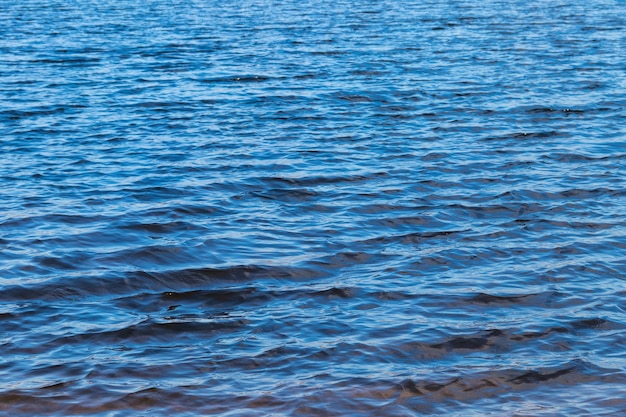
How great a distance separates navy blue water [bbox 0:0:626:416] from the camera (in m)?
8.52

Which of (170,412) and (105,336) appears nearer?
(170,412)

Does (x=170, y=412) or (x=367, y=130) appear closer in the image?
(x=170, y=412)

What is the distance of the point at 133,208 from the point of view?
13.4 m

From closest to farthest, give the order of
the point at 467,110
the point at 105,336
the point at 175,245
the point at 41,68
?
the point at 105,336, the point at 175,245, the point at 467,110, the point at 41,68

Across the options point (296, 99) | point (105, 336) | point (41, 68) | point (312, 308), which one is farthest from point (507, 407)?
point (41, 68)

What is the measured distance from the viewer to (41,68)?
25.1 m

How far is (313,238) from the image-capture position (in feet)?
40.1

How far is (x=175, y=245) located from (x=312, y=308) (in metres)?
2.50

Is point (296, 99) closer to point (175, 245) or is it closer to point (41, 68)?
point (41, 68)

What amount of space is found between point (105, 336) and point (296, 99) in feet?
39.8

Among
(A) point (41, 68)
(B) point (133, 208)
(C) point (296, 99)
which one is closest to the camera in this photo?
(B) point (133, 208)

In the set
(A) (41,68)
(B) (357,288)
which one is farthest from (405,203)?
(A) (41,68)

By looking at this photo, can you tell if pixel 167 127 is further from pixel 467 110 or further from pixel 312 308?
pixel 312 308

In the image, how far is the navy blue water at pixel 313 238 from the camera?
852 centimetres
